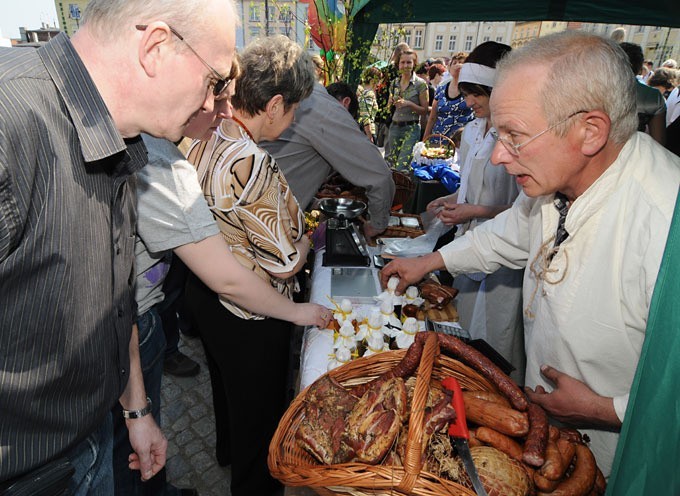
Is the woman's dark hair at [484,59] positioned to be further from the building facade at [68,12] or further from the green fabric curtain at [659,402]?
the building facade at [68,12]

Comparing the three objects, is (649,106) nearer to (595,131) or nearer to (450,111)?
(450,111)

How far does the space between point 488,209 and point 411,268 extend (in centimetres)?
103

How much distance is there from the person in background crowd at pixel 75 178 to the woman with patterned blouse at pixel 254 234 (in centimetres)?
58

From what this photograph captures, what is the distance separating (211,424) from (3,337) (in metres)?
2.52

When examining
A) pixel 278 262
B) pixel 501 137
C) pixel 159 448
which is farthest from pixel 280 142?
pixel 159 448

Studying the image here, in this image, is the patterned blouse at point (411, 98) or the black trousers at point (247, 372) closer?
the black trousers at point (247, 372)

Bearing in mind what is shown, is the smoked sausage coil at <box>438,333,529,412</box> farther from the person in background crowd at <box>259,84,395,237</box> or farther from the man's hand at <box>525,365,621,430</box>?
the person in background crowd at <box>259,84,395,237</box>

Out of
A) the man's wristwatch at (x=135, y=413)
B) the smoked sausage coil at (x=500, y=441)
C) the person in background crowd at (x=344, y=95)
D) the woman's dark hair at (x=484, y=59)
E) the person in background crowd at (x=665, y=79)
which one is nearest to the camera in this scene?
the smoked sausage coil at (x=500, y=441)

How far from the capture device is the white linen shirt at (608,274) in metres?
1.29

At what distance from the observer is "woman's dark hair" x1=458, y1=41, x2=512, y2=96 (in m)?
2.85

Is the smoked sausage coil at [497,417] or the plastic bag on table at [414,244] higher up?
the smoked sausage coil at [497,417]

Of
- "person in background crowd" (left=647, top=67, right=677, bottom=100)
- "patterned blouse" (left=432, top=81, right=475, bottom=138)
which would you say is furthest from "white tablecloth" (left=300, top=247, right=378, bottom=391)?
"person in background crowd" (left=647, top=67, right=677, bottom=100)

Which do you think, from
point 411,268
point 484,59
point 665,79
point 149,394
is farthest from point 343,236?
point 665,79

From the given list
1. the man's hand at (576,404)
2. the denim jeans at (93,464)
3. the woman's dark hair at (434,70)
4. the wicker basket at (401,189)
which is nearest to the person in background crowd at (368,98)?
the wicker basket at (401,189)
